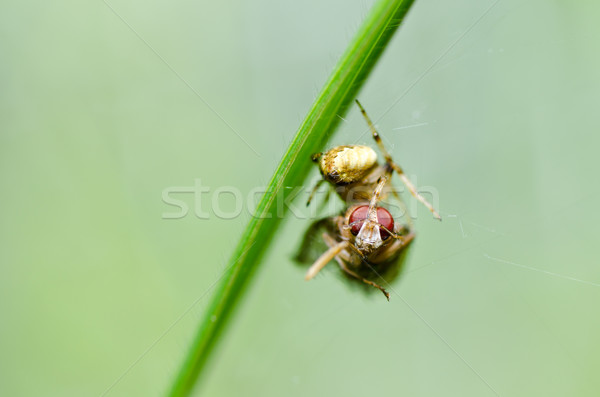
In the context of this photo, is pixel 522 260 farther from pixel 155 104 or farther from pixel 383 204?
pixel 155 104

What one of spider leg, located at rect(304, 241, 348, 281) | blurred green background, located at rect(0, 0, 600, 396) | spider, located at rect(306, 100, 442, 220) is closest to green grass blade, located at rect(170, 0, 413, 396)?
spider, located at rect(306, 100, 442, 220)

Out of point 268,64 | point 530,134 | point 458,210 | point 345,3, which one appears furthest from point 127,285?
point 530,134

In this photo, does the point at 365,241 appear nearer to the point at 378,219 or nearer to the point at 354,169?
the point at 378,219

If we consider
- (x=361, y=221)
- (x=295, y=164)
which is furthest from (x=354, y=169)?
(x=295, y=164)

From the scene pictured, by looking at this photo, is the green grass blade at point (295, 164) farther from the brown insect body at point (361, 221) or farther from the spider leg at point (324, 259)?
the spider leg at point (324, 259)

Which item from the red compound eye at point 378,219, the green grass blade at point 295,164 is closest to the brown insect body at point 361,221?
the red compound eye at point 378,219

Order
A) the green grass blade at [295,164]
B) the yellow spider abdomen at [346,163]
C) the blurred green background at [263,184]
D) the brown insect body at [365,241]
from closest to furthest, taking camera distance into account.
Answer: the green grass blade at [295,164] → the yellow spider abdomen at [346,163] → the brown insect body at [365,241] → the blurred green background at [263,184]

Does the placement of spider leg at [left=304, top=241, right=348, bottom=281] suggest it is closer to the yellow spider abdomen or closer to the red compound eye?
the red compound eye
